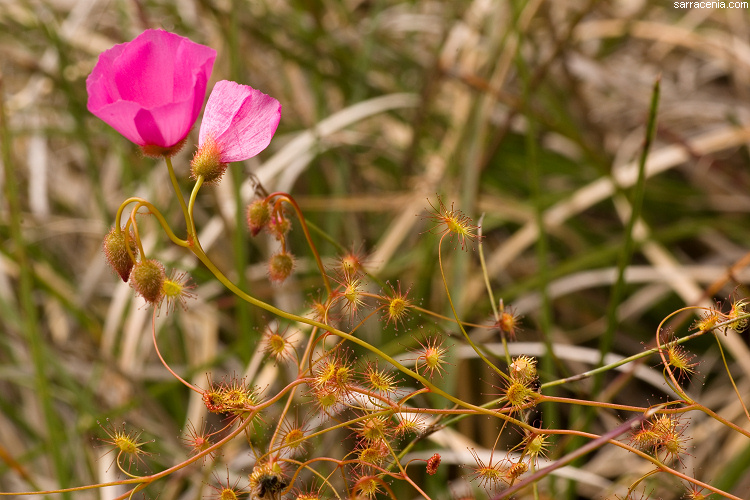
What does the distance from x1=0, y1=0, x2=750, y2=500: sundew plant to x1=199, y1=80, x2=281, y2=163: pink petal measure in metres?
0.30

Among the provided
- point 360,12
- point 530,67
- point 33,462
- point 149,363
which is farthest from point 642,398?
point 360,12

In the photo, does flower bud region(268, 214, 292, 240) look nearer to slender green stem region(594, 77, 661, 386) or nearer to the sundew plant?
the sundew plant

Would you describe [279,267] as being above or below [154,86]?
below

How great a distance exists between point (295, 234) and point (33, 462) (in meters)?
0.68

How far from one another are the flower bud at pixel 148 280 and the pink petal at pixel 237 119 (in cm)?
8

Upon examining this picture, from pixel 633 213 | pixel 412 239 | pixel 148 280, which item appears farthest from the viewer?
pixel 412 239

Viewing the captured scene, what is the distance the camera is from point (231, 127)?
0.41m

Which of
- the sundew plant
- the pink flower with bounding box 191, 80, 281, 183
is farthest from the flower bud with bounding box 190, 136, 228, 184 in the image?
the sundew plant

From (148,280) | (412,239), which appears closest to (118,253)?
(148,280)

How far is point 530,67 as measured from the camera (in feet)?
5.05

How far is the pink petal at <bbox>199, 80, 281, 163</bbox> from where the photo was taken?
41cm

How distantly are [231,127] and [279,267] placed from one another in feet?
0.35

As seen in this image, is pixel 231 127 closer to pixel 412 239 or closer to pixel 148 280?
pixel 148 280

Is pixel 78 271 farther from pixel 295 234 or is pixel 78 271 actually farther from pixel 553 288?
pixel 553 288
